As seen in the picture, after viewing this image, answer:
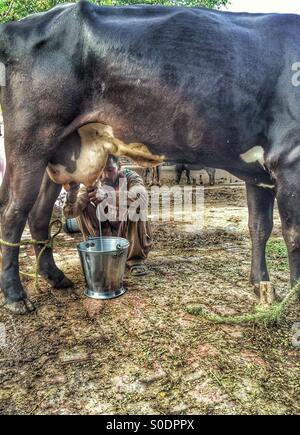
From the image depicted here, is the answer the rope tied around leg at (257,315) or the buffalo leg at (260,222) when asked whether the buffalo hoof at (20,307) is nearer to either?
the rope tied around leg at (257,315)

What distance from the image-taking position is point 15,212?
2.78 meters

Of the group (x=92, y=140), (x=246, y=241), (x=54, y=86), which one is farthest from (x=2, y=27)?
(x=246, y=241)

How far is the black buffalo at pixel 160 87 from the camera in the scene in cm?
247

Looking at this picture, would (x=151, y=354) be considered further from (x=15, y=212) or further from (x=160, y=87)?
(x=160, y=87)

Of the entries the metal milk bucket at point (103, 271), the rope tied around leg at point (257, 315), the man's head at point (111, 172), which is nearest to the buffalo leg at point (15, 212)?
the metal milk bucket at point (103, 271)

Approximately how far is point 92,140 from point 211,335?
1645 millimetres

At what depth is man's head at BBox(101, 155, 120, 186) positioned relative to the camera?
12.5 ft

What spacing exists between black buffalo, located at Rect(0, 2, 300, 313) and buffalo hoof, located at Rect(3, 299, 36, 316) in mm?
831

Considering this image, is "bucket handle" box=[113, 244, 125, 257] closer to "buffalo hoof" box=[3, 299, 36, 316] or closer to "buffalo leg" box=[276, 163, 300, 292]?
"buffalo hoof" box=[3, 299, 36, 316]

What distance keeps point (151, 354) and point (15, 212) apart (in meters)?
1.43

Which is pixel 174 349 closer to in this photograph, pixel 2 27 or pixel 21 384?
pixel 21 384

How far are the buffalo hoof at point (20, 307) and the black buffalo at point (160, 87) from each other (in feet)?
2.73

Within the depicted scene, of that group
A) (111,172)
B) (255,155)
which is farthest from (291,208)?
(111,172)

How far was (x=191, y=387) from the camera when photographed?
6.33ft
